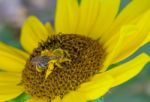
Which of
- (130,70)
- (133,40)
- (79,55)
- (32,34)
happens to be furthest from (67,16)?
(130,70)

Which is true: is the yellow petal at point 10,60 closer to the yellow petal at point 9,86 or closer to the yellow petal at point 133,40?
the yellow petal at point 9,86

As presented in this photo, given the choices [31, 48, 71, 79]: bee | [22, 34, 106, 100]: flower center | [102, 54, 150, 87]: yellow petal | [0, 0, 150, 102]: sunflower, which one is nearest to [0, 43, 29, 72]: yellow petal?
[0, 0, 150, 102]: sunflower

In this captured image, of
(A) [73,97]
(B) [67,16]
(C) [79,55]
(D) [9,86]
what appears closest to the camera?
(A) [73,97]

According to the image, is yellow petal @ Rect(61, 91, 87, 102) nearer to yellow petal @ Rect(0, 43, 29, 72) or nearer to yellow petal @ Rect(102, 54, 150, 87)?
yellow petal @ Rect(102, 54, 150, 87)

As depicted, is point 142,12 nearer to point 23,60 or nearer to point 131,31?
point 131,31

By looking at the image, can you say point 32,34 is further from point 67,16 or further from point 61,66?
point 61,66

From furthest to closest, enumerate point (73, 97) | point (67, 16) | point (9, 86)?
point (67, 16) < point (9, 86) < point (73, 97)
